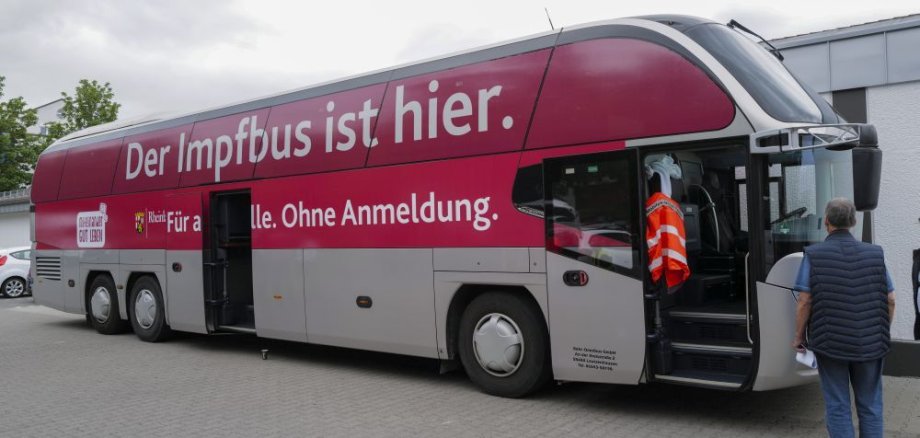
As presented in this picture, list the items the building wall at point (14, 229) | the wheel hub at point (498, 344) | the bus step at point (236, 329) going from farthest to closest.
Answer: the building wall at point (14, 229) < the bus step at point (236, 329) < the wheel hub at point (498, 344)

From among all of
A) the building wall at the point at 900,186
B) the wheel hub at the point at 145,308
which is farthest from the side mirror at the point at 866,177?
the wheel hub at the point at 145,308

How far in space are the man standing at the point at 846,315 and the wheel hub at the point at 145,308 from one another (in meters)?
9.49

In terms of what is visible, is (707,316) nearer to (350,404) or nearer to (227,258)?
(350,404)

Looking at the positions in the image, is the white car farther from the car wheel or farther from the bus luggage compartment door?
the bus luggage compartment door

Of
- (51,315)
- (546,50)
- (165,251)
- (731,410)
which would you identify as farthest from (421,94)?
(51,315)

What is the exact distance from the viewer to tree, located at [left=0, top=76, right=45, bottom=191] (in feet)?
125

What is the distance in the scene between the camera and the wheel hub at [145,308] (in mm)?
11344

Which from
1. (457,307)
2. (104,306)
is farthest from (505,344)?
(104,306)

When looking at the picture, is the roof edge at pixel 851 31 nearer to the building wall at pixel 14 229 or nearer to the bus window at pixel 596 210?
the bus window at pixel 596 210

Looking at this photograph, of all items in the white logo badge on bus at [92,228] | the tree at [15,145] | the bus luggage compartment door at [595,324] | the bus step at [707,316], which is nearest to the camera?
the bus step at [707,316]

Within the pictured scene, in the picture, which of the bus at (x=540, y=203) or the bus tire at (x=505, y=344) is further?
the bus tire at (x=505, y=344)

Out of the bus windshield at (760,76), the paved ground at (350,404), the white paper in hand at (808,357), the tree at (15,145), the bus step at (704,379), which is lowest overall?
the paved ground at (350,404)

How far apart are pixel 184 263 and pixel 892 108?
9.83 metres

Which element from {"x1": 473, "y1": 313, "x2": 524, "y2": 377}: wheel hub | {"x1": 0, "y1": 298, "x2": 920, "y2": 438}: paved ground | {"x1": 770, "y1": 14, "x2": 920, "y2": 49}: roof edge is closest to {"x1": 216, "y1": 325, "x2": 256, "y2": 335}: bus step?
{"x1": 0, "y1": 298, "x2": 920, "y2": 438}: paved ground
